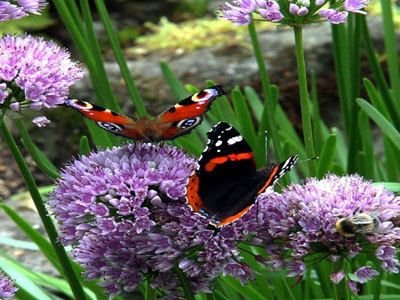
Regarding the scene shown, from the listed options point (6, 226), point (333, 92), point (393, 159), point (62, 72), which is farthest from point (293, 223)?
point (333, 92)

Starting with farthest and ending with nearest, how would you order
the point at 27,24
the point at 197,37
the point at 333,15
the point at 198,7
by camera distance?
the point at 198,7 → the point at 27,24 → the point at 197,37 → the point at 333,15

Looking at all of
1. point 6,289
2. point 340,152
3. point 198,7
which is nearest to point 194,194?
point 6,289

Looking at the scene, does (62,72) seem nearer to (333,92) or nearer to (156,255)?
(156,255)

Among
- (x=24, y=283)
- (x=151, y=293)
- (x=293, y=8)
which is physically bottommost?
(x=24, y=283)

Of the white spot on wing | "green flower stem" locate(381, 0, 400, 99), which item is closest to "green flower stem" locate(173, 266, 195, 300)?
the white spot on wing

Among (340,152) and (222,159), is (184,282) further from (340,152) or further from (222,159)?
(340,152)

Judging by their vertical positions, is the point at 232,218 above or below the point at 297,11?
below

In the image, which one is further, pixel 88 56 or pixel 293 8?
pixel 88 56
